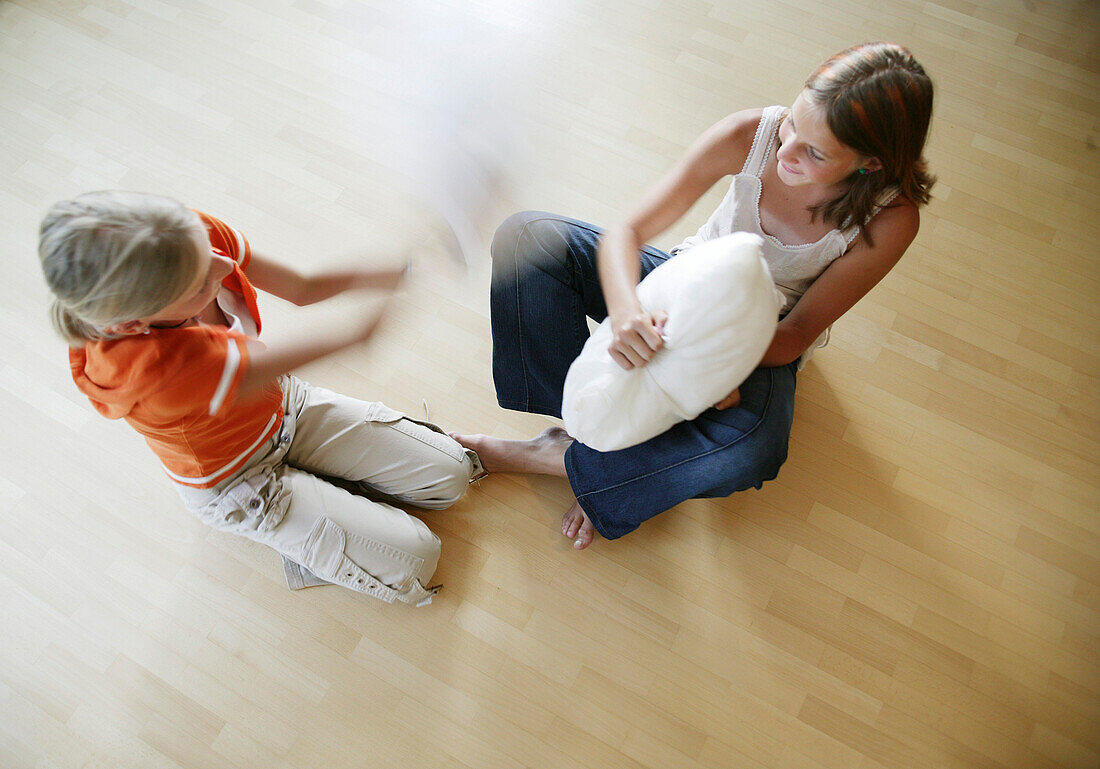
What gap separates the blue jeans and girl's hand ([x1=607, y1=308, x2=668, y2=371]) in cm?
18

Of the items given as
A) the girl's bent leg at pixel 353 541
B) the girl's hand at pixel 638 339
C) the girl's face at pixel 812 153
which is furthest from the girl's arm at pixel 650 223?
the girl's bent leg at pixel 353 541

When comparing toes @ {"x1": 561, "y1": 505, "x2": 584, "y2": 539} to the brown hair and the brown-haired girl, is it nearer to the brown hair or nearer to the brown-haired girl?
the brown-haired girl

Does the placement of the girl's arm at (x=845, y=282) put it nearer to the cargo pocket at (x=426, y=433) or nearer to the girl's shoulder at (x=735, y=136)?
the girl's shoulder at (x=735, y=136)

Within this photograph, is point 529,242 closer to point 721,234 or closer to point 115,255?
point 721,234

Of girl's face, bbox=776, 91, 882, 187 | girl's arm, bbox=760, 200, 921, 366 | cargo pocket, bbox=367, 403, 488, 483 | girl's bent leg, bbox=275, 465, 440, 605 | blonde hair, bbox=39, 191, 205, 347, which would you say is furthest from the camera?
cargo pocket, bbox=367, 403, 488, 483

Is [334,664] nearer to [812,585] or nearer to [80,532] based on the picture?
[80,532]

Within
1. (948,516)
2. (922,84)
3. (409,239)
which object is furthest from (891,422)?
(409,239)

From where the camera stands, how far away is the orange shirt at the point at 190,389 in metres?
0.82

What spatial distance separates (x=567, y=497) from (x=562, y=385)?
22cm

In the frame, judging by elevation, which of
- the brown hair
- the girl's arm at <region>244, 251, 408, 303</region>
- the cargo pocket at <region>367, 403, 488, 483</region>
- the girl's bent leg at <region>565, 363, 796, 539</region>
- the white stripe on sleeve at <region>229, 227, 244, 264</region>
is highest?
the brown hair

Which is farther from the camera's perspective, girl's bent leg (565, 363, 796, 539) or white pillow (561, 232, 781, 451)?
girl's bent leg (565, 363, 796, 539)

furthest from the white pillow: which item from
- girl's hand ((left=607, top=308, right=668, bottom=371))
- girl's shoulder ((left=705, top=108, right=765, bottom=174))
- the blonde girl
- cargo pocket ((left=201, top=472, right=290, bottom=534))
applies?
cargo pocket ((left=201, top=472, right=290, bottom=534))

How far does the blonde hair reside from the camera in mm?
724

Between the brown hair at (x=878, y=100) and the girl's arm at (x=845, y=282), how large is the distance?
0.11 meters
